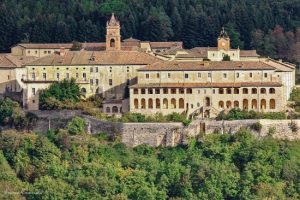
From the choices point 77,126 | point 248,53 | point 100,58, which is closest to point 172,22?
point 248,53

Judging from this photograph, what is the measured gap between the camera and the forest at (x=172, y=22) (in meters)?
104

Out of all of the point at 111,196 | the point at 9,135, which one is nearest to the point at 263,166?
the point at 111,196

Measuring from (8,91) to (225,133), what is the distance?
1326 cm

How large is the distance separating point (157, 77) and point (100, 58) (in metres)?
4.55

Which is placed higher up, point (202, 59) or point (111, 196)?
point (202, 59)

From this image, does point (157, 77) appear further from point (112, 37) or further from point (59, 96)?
point (112, 37)

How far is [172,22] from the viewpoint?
107625mm

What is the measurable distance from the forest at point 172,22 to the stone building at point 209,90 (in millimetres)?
17077

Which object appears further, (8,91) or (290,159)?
(8,91)

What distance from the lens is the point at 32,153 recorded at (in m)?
82.2

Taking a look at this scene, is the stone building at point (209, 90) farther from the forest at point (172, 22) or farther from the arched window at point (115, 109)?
the forest at point (172, 22)

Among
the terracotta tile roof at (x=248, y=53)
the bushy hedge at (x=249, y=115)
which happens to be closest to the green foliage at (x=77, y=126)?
the bushy hedge at (x=249, y=115)

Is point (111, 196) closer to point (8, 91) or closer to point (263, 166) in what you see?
point (263, 166)

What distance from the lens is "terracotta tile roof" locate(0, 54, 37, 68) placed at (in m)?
89.4
